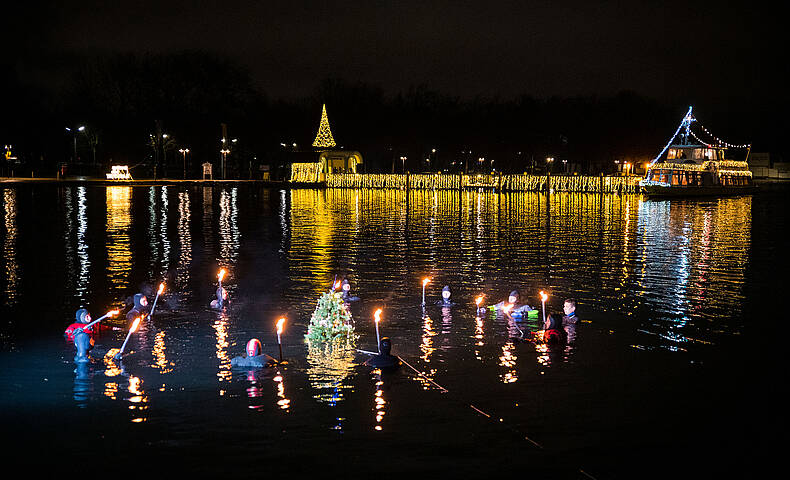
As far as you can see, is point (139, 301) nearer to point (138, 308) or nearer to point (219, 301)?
point (138, 308)

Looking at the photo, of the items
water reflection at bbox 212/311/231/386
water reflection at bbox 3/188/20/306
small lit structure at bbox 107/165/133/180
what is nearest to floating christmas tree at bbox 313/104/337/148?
small lit structure at bbox 107/165/133/180

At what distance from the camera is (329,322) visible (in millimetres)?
A: 13680

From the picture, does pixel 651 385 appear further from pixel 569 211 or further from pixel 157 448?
pixel 569 211

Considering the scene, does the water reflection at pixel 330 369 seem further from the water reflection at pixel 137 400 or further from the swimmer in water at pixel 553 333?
the swimmer in water at pixel 553 333

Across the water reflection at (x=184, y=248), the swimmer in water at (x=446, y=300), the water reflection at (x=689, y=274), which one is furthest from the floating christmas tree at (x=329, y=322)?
the water reflection at (x=184, y=248)

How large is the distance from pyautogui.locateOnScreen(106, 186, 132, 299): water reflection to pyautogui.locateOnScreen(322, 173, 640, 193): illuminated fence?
4470 cm

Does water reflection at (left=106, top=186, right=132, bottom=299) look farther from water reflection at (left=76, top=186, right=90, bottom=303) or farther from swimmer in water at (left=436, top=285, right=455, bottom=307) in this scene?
swimmer in water at (left=436, top=285, right=455, bottom=307)

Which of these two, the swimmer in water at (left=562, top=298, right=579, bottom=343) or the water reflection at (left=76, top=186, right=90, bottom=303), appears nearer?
the swimmer in water at (left=562, top=298, right=579, bottom=343)

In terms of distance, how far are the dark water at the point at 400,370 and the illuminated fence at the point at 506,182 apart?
200 feet

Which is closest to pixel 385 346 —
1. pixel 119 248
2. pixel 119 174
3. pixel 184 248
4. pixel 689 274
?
pixel 689 274

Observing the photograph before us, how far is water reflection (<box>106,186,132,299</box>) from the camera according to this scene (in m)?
19.5

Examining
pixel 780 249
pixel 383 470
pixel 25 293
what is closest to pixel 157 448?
pixel 383 470

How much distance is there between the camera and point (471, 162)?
137875mm

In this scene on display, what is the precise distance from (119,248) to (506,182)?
70485mm
